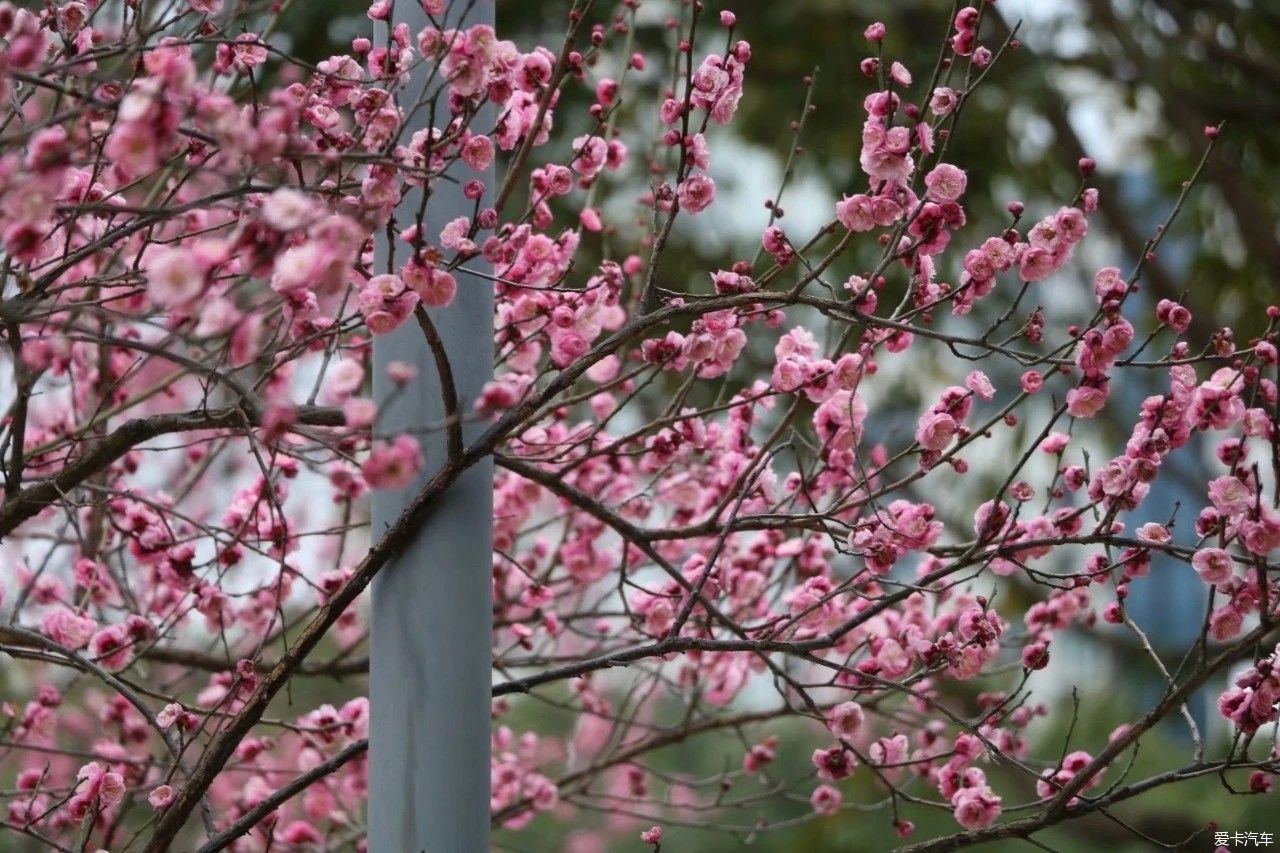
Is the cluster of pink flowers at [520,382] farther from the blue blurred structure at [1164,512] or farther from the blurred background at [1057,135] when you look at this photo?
the blurred background at [1057,135]

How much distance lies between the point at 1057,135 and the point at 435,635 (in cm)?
457

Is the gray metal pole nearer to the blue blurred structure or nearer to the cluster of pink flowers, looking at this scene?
the cluster of pink flowers

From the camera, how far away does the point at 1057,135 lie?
5738 mm

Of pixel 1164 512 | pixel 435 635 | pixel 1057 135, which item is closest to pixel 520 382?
pixel 435 635

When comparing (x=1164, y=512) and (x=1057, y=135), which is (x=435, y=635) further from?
(x=1164, y=512)

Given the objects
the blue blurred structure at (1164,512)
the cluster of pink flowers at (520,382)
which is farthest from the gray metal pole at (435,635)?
the blue blurred structure at (1164,512)

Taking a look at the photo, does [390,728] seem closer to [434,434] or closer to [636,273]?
[434,434]

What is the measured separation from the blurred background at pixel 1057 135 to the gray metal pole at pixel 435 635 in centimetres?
340

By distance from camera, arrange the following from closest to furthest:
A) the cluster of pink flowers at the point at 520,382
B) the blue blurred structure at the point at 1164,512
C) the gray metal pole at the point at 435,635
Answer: the cluster of pink flowers at the point at 520,382 → the gray metal pole at the point at 435,635 → the blue blurred structure at the point at 1164,512

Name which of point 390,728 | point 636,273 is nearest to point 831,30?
point 636,273

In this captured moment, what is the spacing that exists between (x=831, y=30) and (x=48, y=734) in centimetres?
436

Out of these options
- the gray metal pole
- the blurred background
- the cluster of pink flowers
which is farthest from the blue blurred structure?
the gray metal pole

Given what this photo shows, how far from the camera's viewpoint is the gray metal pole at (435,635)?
1804mm

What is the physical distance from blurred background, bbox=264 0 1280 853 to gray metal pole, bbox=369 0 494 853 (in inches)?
134
